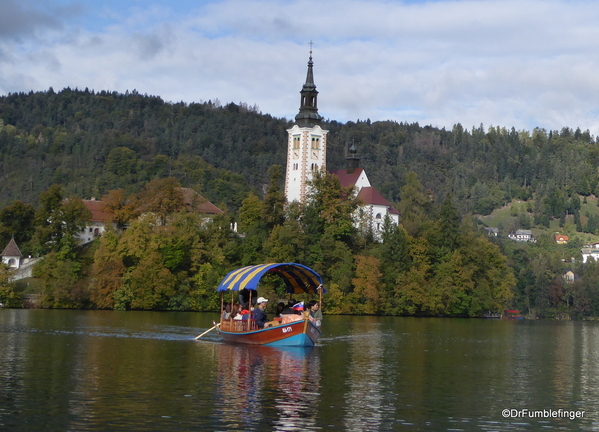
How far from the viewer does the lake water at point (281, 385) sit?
92.5 ft

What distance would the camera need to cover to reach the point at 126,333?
202 ft

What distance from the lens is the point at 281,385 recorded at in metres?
36.0

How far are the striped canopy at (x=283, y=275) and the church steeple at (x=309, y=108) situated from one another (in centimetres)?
7560

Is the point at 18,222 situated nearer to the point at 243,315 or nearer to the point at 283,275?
the point at 283,275

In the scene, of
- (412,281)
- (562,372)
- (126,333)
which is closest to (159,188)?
(412,281)

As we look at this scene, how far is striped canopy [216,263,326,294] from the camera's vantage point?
5412cm

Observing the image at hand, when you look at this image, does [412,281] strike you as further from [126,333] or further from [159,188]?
[126,333]

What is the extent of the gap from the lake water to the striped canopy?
379cm

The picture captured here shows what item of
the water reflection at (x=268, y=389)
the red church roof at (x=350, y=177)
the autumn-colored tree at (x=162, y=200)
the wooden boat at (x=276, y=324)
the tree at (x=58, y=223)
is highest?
the red church roof at (x=350, y=177)

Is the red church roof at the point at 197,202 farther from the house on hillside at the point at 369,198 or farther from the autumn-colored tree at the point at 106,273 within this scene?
the house on hillside at the point at 369,198

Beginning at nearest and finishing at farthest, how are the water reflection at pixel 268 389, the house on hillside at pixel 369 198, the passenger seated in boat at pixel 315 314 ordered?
the water reflection at pixel 268 389 < the passenger seated in boat at pixel 315 314 < the house on hillside at pixel 369 198

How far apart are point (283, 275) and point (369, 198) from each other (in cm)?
7559

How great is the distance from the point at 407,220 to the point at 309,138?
20975 mm

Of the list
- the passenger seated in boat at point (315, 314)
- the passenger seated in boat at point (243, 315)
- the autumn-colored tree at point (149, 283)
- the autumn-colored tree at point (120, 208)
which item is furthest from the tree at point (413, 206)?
the passenger seated in boat at point (243, 315)
